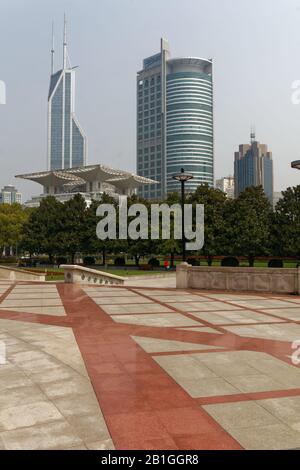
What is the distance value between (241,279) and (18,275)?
23258 mm

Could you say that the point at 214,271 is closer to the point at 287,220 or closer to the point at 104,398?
the point at 104,398

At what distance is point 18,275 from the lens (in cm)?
3684

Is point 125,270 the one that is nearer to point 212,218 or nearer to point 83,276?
point 212,218

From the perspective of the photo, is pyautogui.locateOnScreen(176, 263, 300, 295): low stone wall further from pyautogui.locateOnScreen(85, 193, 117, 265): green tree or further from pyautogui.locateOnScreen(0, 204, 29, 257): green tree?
pyautogui.locateOnScreen(0, 204, 29, 257): green tree

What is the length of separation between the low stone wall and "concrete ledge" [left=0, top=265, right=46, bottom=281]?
51.5 ft

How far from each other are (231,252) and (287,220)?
27.6ft

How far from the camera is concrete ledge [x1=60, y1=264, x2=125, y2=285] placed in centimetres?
2728

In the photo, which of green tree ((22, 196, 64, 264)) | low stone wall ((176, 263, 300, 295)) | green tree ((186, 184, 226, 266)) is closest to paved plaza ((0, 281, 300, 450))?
low stone wall ((176, 263, 300, 295))

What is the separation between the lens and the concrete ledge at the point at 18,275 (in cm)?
3441

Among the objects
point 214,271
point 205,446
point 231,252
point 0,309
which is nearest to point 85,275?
point 214,271

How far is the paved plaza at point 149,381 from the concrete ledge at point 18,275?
20.8 metres

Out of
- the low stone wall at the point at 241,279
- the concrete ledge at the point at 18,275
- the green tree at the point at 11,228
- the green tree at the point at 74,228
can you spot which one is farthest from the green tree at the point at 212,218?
the green tree at the point at 11,228

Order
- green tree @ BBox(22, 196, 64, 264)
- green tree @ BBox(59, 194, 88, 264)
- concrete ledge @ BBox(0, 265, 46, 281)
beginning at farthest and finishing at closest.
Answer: green tree @ BBox(22, 196, 64, 264)
green tree @ BBox(59, 194, 88, 264)
concrete ledge @ BBox(0, 265, 46, 281)

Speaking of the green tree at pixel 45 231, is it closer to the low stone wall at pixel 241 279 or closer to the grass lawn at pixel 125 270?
the grass lawn at pixel 125 270
